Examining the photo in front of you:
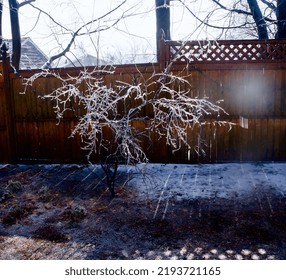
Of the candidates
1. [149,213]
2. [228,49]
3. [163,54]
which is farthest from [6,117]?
[228,49]

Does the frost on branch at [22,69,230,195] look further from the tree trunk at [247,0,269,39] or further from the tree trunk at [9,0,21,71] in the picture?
the tree trunk at [247,0,269,39]

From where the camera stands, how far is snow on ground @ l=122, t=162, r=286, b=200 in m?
5.64

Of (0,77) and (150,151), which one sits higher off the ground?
(0,77)

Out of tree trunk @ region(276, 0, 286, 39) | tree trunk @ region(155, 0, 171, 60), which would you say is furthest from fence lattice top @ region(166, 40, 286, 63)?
tree trunk @ region(155, 0, 171, 60)

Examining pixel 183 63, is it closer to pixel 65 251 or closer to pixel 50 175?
pixel 50 175

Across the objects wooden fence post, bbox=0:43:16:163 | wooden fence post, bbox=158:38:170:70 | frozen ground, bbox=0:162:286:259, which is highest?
wooden fence post, bbox=158:38:170:70

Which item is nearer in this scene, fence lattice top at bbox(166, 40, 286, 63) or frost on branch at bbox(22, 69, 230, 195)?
frost on branch at bbox(22, 69, 230, 195)

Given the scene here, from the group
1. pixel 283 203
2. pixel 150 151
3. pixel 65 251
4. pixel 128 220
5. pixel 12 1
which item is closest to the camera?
pixel 65 251

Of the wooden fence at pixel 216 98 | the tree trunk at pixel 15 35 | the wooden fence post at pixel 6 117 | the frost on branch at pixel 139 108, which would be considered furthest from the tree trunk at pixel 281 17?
the tree trunk at pixel 15 35

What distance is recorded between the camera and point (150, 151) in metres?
7.43

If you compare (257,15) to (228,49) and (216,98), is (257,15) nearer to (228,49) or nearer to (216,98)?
(228,49)

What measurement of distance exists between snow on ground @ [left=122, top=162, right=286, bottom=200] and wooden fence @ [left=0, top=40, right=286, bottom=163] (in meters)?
0.32

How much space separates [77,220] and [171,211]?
134 cm

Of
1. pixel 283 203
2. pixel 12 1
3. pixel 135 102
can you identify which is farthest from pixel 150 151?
pixel 12 1
